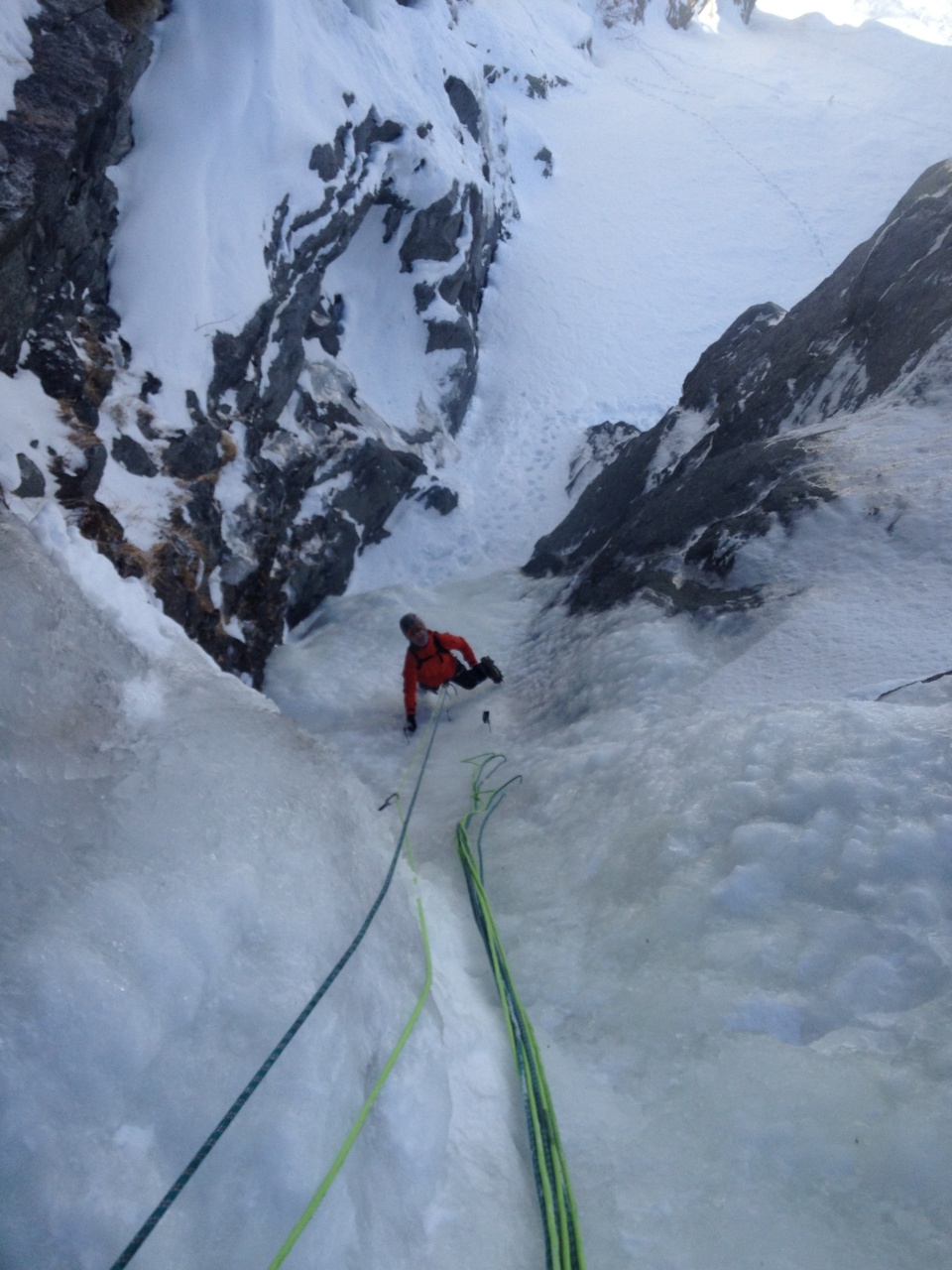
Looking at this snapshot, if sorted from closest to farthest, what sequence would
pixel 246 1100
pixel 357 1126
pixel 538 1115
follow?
pixel 246 1100
pixel 357 1126
pixel 538 1115

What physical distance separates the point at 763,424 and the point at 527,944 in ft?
19.2

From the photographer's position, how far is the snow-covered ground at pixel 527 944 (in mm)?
1699

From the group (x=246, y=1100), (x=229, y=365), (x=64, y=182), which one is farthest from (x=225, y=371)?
(x=246, y=1100)

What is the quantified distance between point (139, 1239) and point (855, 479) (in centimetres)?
534

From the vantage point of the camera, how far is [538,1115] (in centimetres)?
220

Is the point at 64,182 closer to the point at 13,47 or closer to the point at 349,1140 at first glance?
the point at 13,47

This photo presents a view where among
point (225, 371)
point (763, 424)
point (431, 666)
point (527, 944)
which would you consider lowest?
point (431, 666)

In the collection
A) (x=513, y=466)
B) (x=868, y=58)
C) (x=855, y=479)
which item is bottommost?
(x=513, y=466)

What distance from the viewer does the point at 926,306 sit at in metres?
5.98

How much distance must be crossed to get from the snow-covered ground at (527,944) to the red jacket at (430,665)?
34.6 inches

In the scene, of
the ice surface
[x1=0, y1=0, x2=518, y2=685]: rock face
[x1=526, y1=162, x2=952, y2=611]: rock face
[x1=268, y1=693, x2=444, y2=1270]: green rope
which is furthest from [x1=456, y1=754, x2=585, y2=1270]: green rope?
the ice surface

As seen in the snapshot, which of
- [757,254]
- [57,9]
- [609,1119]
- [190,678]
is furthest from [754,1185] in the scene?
[757,254]

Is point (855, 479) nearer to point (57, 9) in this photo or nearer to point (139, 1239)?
point (139, 1239)

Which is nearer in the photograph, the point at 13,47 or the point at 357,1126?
the point at 357,1126
